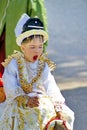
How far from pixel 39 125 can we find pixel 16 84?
28 centimetres

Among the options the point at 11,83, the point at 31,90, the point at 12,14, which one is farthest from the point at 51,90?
the point at 12,14

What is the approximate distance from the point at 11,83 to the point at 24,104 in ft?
0.48

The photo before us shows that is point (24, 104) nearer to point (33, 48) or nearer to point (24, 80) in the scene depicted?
point (24, 80)

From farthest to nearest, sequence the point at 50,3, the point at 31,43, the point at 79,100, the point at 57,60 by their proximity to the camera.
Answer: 1. the point at 50,3
2. the point at 57,60
3. the point at 79,100
4. the point at 31,43

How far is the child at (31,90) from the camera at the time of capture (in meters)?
3.05

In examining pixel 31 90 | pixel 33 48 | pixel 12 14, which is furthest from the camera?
pixel 12 14

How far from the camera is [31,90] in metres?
3.15

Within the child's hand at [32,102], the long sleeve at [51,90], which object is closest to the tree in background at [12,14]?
the long sleeve at [51,90]

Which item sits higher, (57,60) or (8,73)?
(57,60)

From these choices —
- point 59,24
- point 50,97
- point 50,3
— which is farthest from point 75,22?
point 50,97

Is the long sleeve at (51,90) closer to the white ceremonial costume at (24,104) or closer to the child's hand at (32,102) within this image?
the white ceremonial costume at (24,104)

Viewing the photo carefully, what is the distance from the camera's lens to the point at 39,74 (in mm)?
3174

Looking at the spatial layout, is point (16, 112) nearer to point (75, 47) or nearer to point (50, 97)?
point (50, 97)

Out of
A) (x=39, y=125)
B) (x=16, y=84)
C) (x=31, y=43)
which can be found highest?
(x=31, y=43)
